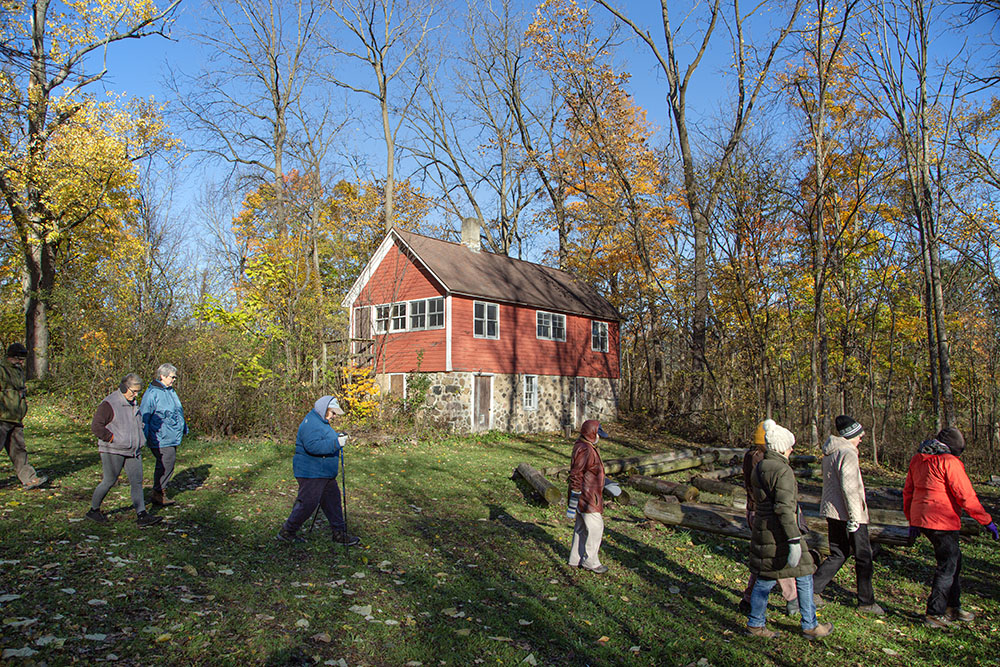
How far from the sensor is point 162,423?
7988mm

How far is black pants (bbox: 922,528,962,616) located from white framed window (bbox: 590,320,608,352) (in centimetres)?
2232

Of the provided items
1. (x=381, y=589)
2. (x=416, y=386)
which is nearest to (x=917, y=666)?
(x=381, y=589)

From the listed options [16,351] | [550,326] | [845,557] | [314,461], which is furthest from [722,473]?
[16,351]

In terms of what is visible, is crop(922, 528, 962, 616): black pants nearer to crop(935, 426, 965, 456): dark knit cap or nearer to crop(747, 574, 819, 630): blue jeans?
crop(935, 426, 965, 456): dark knit cap

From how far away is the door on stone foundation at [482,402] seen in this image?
73.2ft

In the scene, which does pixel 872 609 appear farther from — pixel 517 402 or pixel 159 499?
pixel 517 402

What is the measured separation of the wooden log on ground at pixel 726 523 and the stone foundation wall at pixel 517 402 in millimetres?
13011

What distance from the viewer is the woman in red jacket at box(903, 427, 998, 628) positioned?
5902 mm

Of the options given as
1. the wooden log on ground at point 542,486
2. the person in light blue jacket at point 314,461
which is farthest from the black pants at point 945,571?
the person in light blue jacket at point 314,461

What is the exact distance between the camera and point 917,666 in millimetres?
5043

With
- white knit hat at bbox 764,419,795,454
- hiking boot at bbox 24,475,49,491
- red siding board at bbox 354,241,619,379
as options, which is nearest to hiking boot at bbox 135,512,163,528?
hiking boot at bbox 24,475,49,491

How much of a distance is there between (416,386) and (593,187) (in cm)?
1545

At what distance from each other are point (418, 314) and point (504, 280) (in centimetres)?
447

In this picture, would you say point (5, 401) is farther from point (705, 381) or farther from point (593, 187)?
point (593, 187)
